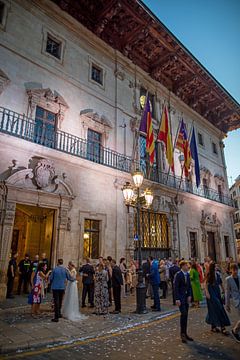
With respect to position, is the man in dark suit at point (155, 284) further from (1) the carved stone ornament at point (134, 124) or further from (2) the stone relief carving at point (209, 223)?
(2) the stone relief carving at point (209, 223)

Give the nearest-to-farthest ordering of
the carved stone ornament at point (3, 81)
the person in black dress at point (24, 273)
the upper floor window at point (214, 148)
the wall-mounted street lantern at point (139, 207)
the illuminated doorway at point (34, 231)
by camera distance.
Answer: the wall-mounted street lantern at point (139, 207), the person in black dress at point (24, 273), the carved stone ornament at point (3, 81), the illuminated doorway at point (34, 231), the upper floor window at point (214, 148)

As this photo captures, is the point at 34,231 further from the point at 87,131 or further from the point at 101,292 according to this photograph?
the point at 101,292

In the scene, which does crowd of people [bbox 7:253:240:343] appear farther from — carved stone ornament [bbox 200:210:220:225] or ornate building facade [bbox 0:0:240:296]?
carved stone ornament [bbox 200:210:220:225]

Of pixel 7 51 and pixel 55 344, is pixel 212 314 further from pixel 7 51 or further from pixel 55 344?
pixel 7 51

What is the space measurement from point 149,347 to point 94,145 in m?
11.2

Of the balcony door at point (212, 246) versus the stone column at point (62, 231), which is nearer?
the stone column at point (62, 231)

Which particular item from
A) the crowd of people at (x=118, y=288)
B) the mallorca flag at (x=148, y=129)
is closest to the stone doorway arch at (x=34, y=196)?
the crowd of people at (x=118, y=288)

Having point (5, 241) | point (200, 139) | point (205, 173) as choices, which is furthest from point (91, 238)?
point (200, 139)

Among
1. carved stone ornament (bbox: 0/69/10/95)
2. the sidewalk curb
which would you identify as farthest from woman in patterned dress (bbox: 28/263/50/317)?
carved stone ornament (bbox: 0/69/10/95)

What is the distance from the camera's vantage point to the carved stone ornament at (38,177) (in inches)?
408

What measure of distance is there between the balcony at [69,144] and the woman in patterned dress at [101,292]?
19.3 ft

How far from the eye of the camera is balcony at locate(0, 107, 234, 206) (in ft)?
35.8

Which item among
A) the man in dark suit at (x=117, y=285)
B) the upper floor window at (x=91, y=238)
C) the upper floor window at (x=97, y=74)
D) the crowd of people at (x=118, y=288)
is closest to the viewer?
the crowd of people at (x=118, y=288)

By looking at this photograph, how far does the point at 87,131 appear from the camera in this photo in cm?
1449
